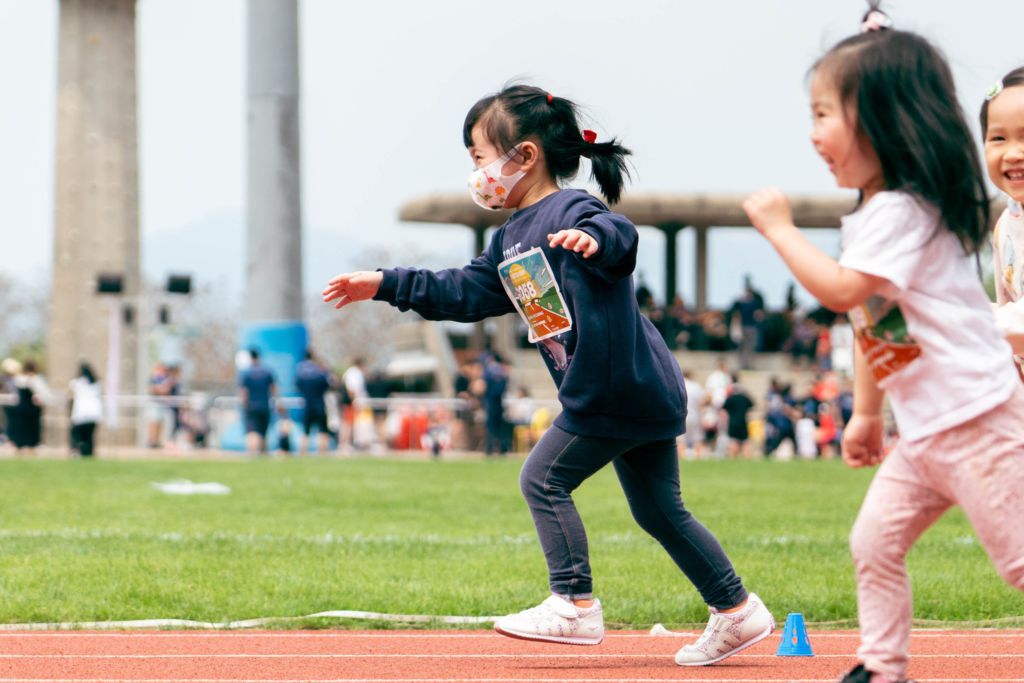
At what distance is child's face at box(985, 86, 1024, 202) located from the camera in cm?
516

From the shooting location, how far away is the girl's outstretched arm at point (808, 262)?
3797mm

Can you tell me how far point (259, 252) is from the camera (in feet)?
104

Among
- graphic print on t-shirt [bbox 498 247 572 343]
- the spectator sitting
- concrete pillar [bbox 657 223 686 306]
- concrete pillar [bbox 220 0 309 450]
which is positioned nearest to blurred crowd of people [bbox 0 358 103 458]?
concrete pillar [bbox 220 0 309 450]

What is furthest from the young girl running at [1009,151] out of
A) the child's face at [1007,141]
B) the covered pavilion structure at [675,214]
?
the covered pavilion structure at [675,214]

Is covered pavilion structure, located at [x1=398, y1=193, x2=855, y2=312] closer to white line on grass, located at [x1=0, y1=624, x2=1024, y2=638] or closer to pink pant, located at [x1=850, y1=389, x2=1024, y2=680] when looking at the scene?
white line on grass, located at [x1=0, y1=624, x2=1024, y2=638]

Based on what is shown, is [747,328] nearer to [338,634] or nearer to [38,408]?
[38,408]

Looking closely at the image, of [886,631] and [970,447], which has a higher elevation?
[970,447]

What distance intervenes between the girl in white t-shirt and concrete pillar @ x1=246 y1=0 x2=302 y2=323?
27.6 m

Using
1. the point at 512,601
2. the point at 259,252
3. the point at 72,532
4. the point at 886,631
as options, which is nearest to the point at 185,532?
the point at 72,532

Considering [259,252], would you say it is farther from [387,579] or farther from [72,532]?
[387,579]

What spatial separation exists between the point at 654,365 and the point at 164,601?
10.8ft

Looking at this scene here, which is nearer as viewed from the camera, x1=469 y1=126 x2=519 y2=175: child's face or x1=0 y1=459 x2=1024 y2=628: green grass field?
x1=469 y1=126 x2=519 y2=175: child's face

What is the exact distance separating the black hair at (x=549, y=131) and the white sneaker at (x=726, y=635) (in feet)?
4.90

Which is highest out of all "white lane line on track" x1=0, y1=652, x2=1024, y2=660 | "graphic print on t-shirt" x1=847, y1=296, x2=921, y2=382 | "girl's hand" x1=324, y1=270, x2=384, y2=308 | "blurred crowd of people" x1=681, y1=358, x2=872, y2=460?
"girl's hand" x1=324, y1=270, x2=384, y2=308
